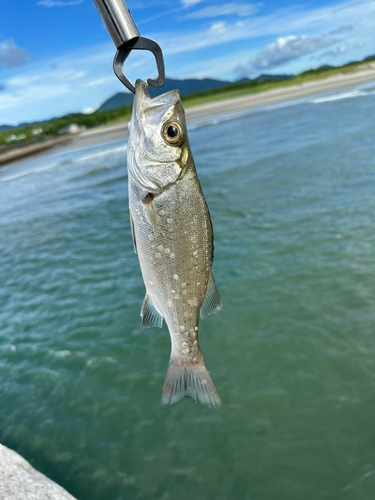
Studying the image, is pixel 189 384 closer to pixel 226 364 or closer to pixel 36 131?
pixel 226 364

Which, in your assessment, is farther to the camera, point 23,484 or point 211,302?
point 23,484

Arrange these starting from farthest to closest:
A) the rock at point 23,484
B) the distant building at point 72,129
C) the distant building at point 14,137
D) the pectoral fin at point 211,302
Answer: the distant building at point 72,129 < the distant building at point 14,137 < the rock at point 23,484 < the pectoral fin at point 211,302

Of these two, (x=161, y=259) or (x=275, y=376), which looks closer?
(x=161, y=259)

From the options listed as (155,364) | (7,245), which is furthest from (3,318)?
(7,245)

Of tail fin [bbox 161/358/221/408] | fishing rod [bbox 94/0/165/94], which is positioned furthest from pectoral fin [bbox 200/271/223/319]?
fishing rod [bbox 94/0/165/94]

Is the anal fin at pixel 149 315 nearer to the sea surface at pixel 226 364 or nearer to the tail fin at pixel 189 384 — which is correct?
the tail fin at pixel 189 384

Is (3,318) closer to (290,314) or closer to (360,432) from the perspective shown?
(290,314)

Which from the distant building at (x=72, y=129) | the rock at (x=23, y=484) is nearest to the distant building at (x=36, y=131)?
the distant building at (x=72, y=129)

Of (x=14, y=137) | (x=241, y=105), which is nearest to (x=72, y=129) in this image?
(x=14, y=137)
